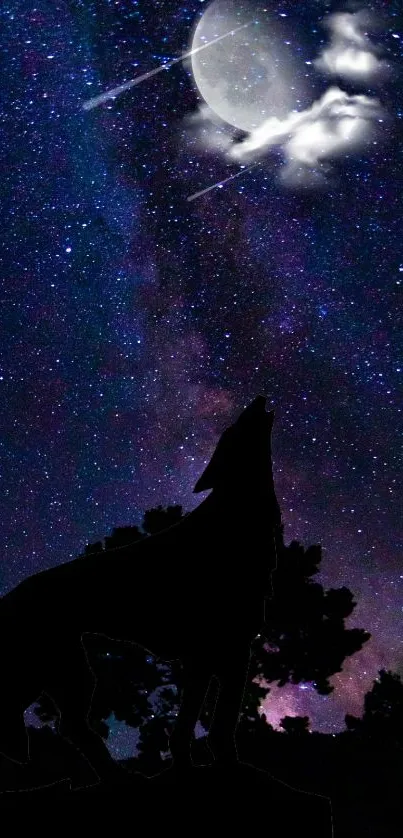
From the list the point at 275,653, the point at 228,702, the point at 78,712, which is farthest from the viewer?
the point at 275,653

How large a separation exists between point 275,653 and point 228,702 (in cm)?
1285

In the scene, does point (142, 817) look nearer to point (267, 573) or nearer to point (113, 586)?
point (113, 586)

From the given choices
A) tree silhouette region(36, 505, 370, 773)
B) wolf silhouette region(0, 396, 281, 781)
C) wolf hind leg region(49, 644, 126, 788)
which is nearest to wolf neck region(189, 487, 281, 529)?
wolf silhouette region(0, 396, 281, 781)

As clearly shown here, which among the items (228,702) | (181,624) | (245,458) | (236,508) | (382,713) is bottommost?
(382,713)

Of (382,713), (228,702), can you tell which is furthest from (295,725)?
(228,702)

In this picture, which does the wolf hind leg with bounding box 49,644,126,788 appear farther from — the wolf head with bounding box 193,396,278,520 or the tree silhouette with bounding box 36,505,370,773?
the tree silhouette with bounding box 36,505,370,773

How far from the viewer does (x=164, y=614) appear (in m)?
2.99

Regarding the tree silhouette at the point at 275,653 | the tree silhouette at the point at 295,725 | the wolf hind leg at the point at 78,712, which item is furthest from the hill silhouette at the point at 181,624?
the tree silhouette at the point at 295,725

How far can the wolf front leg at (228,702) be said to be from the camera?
3.12m

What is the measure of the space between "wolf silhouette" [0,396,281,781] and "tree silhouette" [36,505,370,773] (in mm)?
11078

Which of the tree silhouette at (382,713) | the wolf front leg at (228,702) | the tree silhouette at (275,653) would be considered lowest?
the tree silhouette at (382,713)

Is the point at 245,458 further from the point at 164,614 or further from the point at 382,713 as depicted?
the point at 382,713

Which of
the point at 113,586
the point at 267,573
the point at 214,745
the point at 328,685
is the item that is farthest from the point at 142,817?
the point at 328,685

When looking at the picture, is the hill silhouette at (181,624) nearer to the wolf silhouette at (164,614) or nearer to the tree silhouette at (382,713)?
the wolf silhouette at (164,614)
